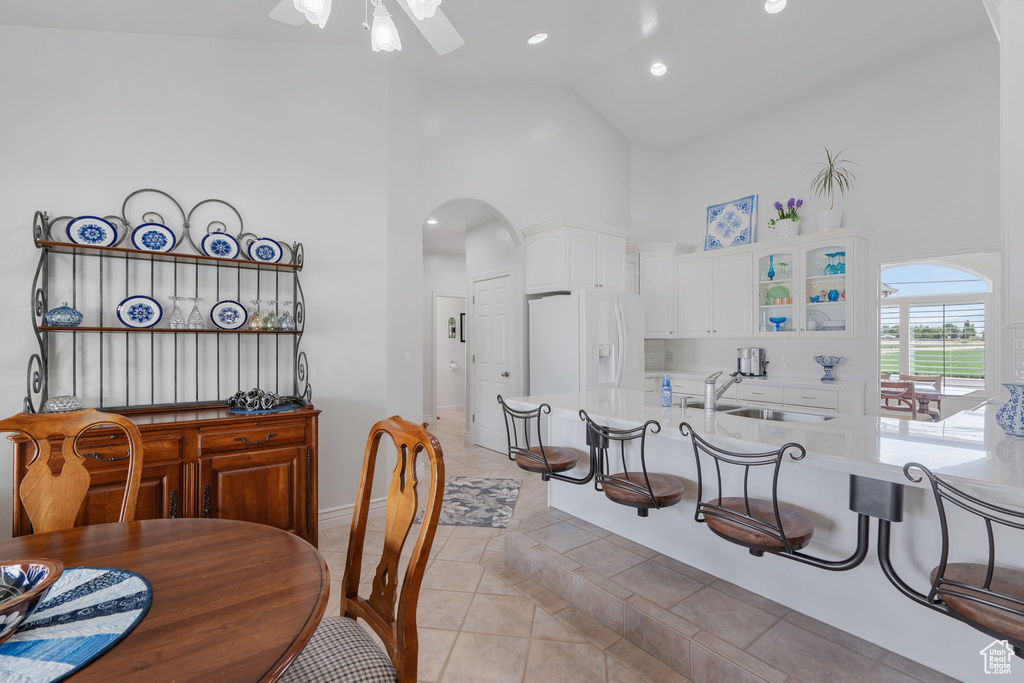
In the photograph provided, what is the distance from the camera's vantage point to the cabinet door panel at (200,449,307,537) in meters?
2.47

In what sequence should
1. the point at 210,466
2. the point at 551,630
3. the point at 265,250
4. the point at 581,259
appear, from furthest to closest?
the point at 581,259 → the point at 265,250 → the point at 210,466 → the point at 551,630

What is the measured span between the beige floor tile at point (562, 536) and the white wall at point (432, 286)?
4823mm

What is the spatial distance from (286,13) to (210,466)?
2122 mm

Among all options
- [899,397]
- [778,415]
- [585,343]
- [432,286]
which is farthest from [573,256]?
[899,397]

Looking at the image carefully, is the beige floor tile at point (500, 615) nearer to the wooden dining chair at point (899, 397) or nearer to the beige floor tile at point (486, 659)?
the beige floor tile at point (486, 659)

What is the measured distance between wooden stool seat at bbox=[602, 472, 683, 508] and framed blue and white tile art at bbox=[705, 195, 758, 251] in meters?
3.63

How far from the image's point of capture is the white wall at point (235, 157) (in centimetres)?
248

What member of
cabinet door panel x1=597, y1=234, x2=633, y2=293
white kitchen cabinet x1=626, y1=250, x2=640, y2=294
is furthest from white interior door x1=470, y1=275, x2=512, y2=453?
white kitchen cabinet x1=626, y1=250, x2=640, y2=294

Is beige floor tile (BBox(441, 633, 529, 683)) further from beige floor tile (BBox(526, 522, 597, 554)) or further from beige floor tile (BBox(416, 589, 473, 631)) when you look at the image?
beige floor tile (BBox(526, 522, 597, 554))

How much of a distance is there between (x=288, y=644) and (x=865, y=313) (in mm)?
4844

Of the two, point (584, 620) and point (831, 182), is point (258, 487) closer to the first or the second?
point (584, 620)

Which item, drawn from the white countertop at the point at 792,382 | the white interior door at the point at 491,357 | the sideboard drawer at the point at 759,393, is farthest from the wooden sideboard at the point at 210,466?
the sideboard drawer at the point at 759,393

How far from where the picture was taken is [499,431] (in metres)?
5.19

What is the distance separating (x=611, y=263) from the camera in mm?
4816
